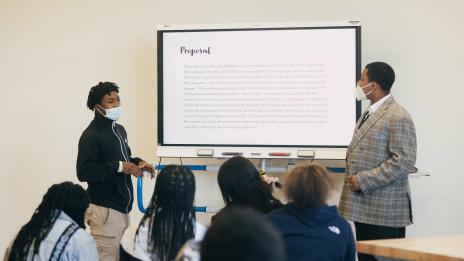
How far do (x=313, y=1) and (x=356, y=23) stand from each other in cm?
51

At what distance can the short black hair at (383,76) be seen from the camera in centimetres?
327

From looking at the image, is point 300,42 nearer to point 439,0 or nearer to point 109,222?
point 439,0

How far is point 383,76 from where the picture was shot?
3268 millimetres

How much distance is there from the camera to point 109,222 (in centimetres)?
316

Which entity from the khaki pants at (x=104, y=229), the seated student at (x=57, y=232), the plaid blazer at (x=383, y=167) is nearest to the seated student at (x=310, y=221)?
the seated student at (x=57, y=232)

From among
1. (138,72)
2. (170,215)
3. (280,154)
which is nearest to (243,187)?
(170,215)

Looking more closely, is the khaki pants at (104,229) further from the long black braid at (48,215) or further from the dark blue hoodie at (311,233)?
the dark blue hoodie at (311,233)

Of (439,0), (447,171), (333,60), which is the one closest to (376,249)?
(333,60)

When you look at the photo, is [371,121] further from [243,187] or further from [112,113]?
[112,113]

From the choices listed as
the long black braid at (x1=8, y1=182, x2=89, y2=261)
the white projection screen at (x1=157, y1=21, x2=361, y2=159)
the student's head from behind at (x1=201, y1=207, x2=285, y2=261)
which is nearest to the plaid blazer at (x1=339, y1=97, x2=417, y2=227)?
the white projection screen at (x1=157, y1=21, x2=361, y2=159)

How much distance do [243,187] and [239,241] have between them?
4.56ft

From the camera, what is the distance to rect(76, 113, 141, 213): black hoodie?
309 cm

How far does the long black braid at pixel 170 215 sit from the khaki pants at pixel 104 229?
3.62ft

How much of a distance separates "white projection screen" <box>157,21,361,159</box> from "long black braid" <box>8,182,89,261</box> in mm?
1828
